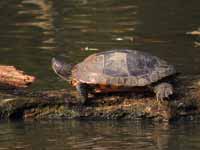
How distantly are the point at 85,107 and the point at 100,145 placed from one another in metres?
1.19

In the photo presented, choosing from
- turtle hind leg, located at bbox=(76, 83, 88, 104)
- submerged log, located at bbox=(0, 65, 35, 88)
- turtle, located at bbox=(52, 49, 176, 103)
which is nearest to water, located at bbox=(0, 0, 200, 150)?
turtle hind leg, located at bbox=(76, 83, 88, 104)

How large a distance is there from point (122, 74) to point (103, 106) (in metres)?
0.44

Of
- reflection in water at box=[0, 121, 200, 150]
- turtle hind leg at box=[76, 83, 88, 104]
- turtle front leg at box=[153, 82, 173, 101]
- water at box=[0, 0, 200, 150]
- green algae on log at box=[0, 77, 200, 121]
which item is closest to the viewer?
reflection in water at box=[0, 121, 200, 150]

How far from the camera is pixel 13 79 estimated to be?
30.7ft

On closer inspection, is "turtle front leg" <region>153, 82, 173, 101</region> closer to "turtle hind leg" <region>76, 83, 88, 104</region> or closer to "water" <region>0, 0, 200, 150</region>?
"water" <region>0, 0, 200, 150</region>

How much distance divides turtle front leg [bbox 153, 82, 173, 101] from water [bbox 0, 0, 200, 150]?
0.34 m

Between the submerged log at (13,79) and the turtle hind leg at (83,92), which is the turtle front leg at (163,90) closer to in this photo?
the turtle hind leg at (83,92)

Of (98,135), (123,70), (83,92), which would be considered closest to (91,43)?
(83,92)

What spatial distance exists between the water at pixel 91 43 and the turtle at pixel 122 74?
410 mm

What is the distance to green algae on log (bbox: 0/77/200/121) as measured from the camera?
28.0 ft

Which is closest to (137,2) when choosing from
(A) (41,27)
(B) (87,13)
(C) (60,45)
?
(B) (87,13)

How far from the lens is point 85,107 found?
8.70 metres

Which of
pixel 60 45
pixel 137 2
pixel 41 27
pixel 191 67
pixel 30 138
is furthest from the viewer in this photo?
pixel 137 2

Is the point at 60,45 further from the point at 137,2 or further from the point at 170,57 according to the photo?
the point at 137,2
